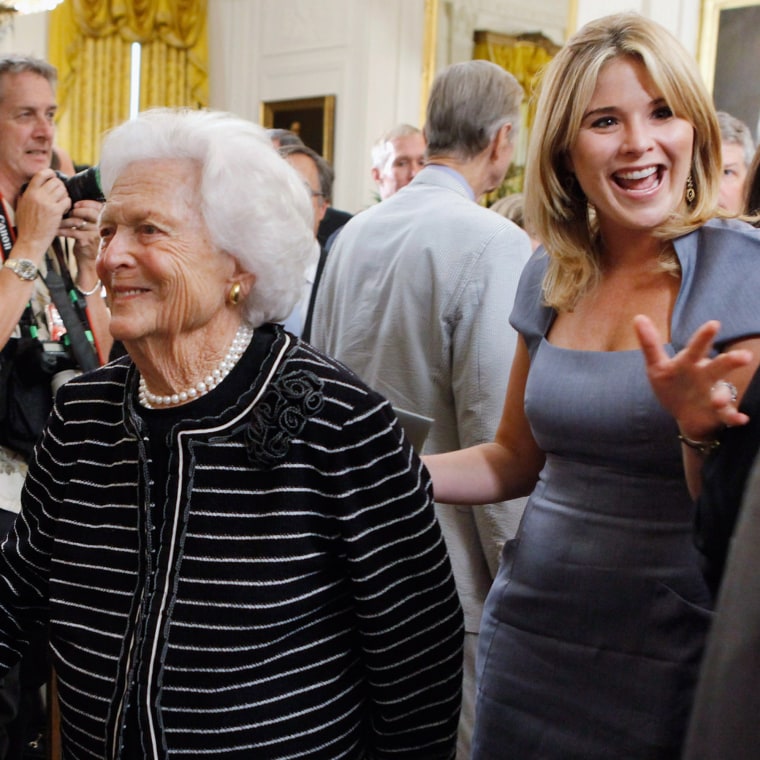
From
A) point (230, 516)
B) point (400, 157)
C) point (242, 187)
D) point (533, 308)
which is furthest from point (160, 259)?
point (400, 157)

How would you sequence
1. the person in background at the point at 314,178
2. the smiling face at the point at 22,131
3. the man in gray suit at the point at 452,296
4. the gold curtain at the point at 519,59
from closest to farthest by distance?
the man in gray suit at the point at 452,296 < the smiling face at the point at 22,131 < the person in background at the point at 314,178 < the gold curtain at the point at 519,59

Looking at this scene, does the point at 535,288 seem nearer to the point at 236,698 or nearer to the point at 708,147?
the point at 708,147

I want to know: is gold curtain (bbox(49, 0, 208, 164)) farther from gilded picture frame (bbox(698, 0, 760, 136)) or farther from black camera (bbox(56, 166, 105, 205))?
black camera (bbox(56, 166, 105, 205))

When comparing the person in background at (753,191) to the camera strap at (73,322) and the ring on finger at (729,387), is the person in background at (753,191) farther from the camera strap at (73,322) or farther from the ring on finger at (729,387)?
the camera strap at (73,322)

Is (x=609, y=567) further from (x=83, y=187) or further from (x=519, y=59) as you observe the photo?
(x=519, y=59)

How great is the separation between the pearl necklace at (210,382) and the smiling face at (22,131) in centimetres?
130

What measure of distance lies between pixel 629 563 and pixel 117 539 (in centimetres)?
80

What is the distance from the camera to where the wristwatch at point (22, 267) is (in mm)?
2545

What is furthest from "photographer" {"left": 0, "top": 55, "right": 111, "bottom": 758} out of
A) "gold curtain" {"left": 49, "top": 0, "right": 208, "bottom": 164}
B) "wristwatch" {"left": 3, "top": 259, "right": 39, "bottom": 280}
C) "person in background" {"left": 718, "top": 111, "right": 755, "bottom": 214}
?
"gold curtain" {"left": 49, "top": 0, "right": 208, "bottom": 164}

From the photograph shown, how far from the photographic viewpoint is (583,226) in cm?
195

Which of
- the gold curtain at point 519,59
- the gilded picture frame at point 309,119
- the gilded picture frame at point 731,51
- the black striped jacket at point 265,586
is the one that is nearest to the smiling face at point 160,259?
the black striped jacket at point 265,586

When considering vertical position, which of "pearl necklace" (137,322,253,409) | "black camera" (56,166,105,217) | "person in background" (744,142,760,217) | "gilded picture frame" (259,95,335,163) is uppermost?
"gilded picture frame" (259,95,335,163)

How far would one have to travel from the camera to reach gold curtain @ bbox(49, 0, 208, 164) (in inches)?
300

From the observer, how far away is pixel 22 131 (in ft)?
9.13
